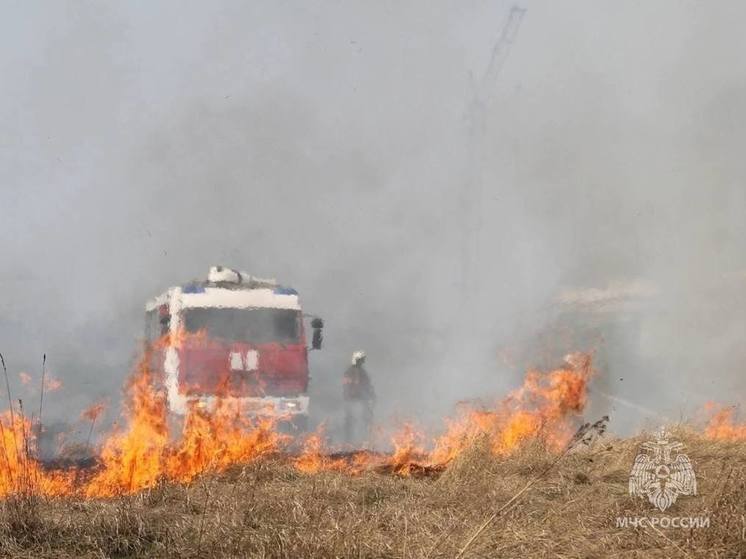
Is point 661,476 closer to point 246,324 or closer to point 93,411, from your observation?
point 246,324

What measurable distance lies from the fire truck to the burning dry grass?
4.09 meters

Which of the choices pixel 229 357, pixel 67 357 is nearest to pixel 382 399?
pixel 67 357

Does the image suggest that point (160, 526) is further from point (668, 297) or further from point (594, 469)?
point (668, 297)

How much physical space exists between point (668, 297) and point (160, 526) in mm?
26457

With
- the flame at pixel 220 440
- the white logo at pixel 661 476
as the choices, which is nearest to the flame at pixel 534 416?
the flame at pixel 220 440

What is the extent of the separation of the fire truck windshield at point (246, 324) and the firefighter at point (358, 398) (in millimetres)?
2505

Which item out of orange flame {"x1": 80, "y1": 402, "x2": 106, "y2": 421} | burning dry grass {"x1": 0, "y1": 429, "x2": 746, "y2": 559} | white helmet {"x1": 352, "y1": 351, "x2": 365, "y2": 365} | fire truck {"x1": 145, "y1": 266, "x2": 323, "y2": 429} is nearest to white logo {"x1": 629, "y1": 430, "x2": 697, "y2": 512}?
burning dry grass {"x1": 0, "y1": 429, "x2": 746, "y2": 559}

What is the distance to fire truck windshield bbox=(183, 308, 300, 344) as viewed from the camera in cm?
1196

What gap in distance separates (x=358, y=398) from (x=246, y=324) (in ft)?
11.3

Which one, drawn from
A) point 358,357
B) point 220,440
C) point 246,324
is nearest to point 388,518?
point 220,440

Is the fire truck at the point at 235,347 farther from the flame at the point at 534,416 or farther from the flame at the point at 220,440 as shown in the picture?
the flame at the point at 534,416

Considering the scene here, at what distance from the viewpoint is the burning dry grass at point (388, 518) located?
4406mm

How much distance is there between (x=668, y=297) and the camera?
93.1ft

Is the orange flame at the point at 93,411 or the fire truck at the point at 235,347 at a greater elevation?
the fire truck at the point at 235,347
